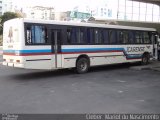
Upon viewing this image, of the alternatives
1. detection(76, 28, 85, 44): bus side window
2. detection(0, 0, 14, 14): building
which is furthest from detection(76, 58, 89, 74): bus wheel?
detection(0, 0, 14, 14): building

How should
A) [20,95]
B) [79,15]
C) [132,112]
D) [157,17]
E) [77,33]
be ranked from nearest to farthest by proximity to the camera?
[132,112] < [20,95] < [77,33] < [157,17] < [79,15]

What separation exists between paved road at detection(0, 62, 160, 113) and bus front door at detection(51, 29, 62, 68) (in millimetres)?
1540

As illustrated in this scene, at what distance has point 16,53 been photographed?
1316 cm

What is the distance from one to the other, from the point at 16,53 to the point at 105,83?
4266mm

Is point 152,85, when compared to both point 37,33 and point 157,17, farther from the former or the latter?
point 157,17

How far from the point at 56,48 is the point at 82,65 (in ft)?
6.81

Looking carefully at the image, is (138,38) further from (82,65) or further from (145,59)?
(82,65)

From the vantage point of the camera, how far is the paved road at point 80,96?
7789mm

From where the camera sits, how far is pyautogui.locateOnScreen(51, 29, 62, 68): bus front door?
1426 centimetres

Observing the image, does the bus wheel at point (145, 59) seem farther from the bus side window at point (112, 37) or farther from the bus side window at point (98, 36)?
the bus side window at point (98, 36)

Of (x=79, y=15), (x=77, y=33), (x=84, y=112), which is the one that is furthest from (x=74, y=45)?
(x=79, y=15)

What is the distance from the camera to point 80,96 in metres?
9.38

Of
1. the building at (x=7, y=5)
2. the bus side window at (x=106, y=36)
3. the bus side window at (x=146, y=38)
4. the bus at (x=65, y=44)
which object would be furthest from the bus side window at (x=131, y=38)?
the building at (x=7, y=5)

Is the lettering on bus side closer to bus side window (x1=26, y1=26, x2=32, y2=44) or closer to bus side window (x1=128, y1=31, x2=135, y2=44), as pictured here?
bus side window (x1=128, y1=31, x2=135, y2=44)
